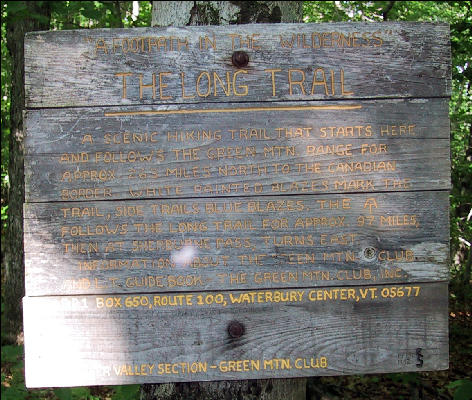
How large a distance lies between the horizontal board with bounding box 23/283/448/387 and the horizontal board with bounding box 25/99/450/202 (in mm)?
472

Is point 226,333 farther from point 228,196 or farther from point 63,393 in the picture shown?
point 63,393

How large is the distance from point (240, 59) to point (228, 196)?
0.61m

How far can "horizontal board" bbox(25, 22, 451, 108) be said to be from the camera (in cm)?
203

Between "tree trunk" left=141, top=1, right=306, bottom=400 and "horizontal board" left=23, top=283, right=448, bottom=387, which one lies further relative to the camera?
"tree trunk" left=141, top=1, right=306, bottom=400

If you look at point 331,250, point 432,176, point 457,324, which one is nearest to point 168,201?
point 331,250

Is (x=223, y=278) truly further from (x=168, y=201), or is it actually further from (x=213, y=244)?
(x=168, y=201)

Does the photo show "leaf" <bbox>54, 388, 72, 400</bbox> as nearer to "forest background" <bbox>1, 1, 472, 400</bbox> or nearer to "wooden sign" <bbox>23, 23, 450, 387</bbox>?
"wooden sign" <bbox>23, 23, 450, 387</bbox>

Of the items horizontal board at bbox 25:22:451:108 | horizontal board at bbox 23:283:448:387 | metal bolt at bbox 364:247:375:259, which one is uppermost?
horizontal board at bbox 25:22:451:108

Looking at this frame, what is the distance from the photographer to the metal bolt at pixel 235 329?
205 centimetres

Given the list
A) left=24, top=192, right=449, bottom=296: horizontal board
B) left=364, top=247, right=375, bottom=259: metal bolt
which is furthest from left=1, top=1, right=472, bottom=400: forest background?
left=364, top=247, right=375, bottom=259: metal bolt

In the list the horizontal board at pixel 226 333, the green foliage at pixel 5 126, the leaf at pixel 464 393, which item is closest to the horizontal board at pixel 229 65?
the horizontal board at pixel 226 333

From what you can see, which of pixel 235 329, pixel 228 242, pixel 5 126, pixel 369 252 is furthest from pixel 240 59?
pixel 5 126

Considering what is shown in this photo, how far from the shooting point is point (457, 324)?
490 centimetres

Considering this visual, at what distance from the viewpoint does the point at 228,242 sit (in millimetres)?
2035
